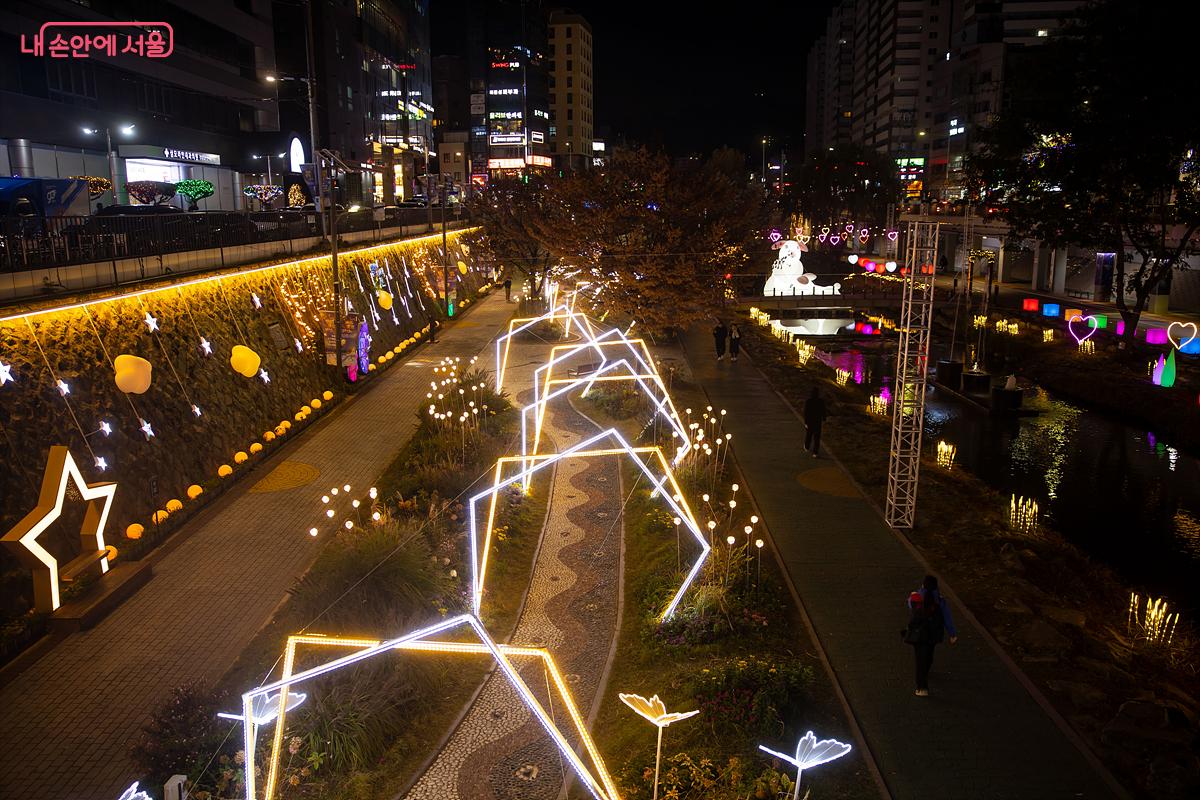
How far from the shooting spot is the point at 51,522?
10914mm

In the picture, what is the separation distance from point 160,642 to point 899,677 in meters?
9.14

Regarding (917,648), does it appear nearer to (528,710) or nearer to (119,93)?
(528,710)

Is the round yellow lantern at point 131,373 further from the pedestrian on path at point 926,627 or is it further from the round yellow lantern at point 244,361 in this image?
the pedestrian on path at point 926,627

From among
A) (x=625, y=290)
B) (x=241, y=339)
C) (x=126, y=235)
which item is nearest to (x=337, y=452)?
(x=241, y=339)

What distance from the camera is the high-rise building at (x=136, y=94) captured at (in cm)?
2912

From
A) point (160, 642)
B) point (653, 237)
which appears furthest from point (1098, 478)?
point (160, 642)

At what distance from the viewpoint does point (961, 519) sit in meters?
14.5

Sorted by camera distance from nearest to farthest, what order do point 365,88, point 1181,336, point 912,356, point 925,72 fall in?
1. point 912,356
2. point 1181,336
3. point 365,88
4. point 925,72

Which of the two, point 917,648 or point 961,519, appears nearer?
point 917,648

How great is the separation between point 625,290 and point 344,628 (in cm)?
1754

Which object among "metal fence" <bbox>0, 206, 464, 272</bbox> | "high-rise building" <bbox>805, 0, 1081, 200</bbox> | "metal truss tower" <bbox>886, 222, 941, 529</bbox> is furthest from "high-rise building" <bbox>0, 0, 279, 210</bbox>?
"high-rise building" <bbox>805, 0, 1081, 200</bbox>

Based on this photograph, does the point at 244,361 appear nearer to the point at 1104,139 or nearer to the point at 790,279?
the point at 1104,139

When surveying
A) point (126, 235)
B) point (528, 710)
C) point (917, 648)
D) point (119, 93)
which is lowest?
point (528, 710)

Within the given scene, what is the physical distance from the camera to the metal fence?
45.4 feet
